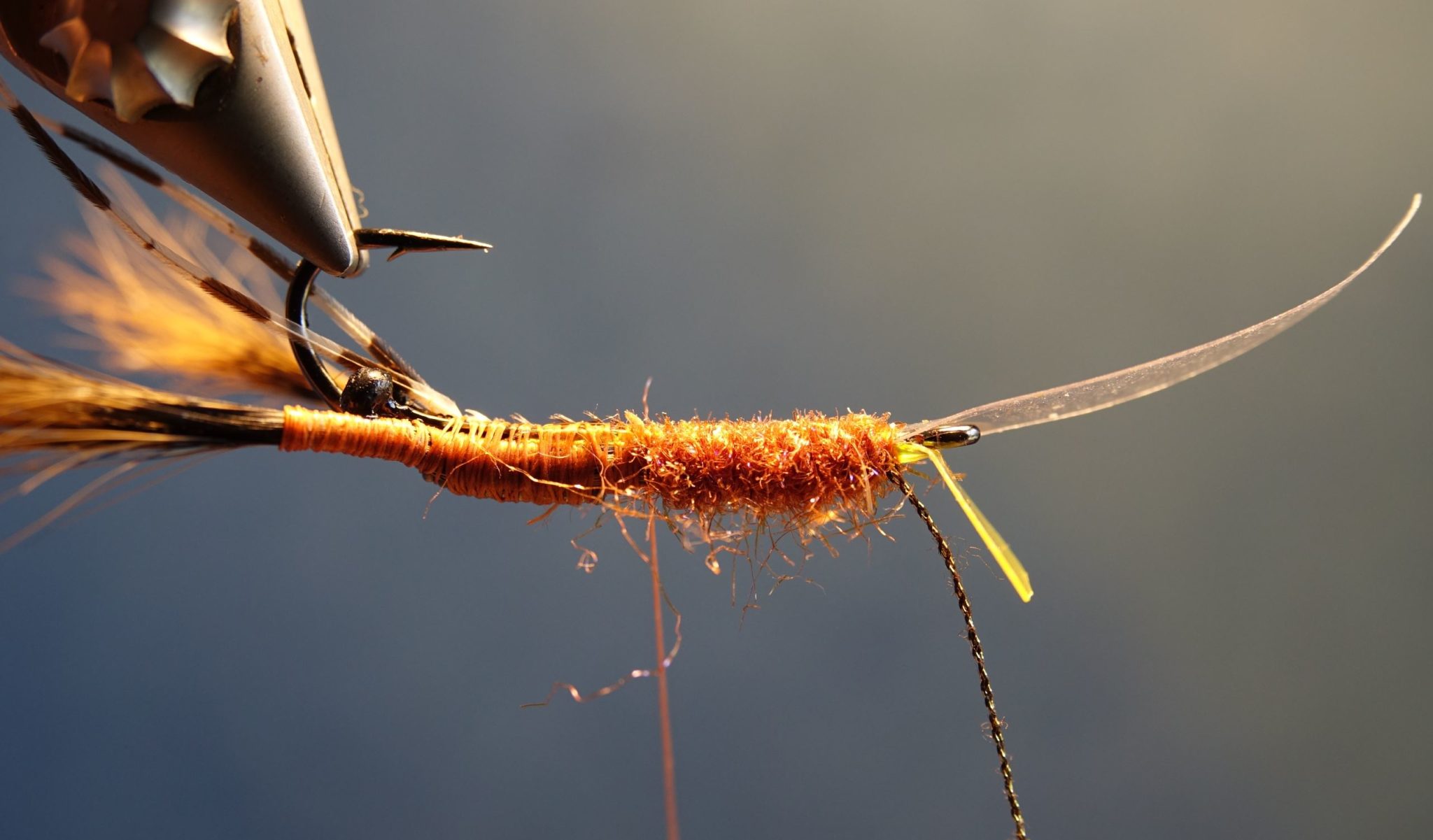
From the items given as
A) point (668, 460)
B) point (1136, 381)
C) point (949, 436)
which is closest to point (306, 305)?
point (668, 460)

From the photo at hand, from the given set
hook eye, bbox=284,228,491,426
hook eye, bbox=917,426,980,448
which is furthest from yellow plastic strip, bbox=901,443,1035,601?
hook eye, bbox=284,228,491,426

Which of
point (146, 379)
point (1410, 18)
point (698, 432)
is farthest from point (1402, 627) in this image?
point (146, 379)

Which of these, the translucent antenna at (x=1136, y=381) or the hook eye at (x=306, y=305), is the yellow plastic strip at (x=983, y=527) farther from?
the hook eye at (x=306, y=305)

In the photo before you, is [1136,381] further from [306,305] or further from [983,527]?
[306,305]

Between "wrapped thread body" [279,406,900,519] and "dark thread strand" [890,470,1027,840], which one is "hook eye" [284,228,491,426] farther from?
"dark thread strand" [890,470,1027,840]

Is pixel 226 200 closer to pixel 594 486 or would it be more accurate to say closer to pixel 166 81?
pixel 166 81
